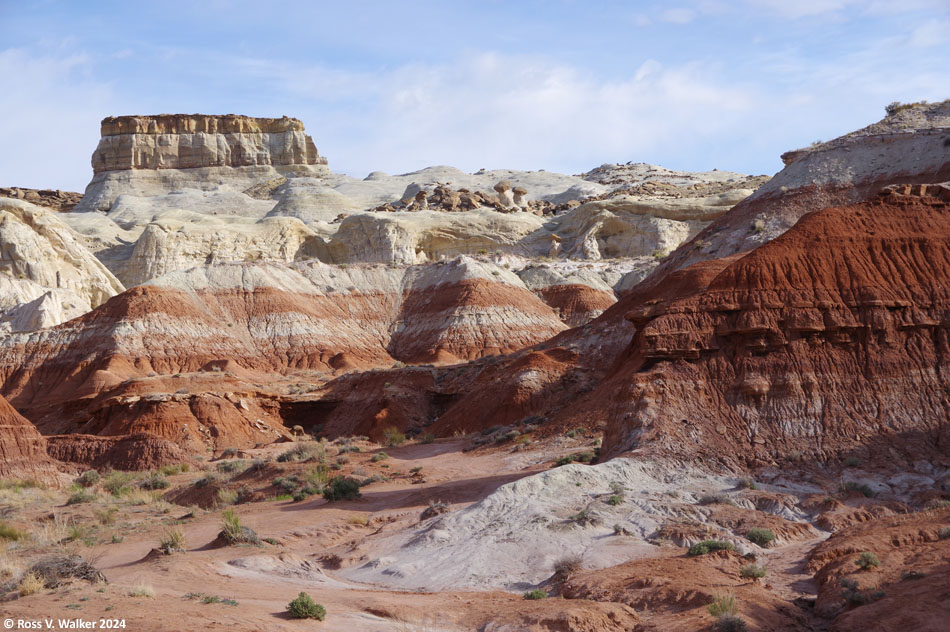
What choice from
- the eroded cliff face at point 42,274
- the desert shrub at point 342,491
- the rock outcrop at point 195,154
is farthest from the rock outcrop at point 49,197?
the desert shrub at point 342,491

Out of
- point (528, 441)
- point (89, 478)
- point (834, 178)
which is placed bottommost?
point (89, 478)

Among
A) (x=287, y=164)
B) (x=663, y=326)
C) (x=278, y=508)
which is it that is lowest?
(x=278, y=508)

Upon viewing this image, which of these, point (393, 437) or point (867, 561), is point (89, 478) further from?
point (867, 561)

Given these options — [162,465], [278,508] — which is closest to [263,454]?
[162,465]

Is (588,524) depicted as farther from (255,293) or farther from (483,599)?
(255,293)

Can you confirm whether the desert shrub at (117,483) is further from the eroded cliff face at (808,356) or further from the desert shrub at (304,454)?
the eroded cliff face at (808,356)

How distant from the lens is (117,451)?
37.7 m

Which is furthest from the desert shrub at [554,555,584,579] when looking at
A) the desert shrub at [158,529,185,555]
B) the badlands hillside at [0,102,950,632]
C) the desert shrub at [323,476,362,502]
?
the desert shrub at [323,476,362,502]

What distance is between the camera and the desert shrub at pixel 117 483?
32094 millimetres

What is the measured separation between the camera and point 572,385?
129 ft

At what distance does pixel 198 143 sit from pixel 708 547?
148253 millimetres

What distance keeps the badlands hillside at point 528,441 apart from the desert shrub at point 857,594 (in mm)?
65

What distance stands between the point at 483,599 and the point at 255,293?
56.7m

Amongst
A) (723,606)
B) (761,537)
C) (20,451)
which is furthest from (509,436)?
(723,606)
